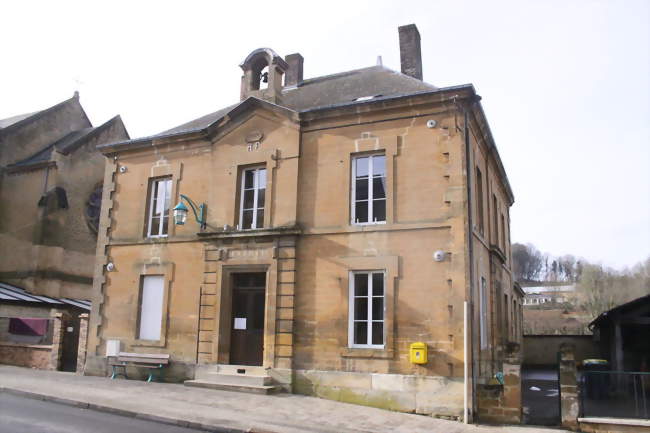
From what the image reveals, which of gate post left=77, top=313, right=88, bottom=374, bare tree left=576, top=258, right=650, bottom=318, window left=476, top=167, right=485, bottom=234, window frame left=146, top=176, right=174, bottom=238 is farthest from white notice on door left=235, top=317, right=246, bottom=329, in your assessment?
bare tree left=576, top=258, right=650, bottom=318

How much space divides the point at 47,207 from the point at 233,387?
15.6 m

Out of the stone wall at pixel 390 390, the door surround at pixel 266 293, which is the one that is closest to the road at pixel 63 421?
the door surround at pixel 266 293

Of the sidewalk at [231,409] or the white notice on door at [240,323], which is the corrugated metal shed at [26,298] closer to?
the sidewalk at [231,409]

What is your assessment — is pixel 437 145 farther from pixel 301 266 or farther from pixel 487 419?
pixel 487 419

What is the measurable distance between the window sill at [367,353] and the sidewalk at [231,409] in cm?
109

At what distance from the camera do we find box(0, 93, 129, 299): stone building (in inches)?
944

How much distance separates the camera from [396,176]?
1294 cm

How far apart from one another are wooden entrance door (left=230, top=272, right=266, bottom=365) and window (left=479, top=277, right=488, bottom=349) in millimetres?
5476

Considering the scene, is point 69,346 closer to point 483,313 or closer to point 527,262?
point 483,313

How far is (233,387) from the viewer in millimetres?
13047

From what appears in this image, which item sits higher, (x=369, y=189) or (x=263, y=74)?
(x=263, y=74)

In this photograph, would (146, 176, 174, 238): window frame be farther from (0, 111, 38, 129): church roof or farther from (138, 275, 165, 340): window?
(0, 111, 38, 129): church roof

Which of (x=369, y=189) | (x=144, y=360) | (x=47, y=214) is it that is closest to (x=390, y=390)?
(x=369, y=189)

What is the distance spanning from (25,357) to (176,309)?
6109mm
